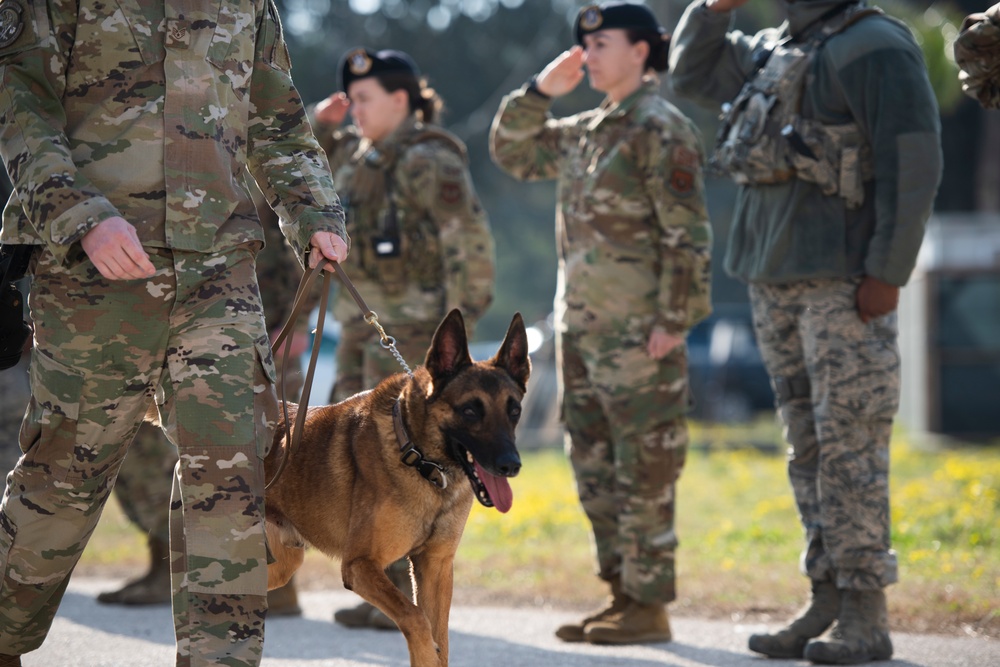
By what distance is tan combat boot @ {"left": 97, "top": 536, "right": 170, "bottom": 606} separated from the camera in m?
6.36

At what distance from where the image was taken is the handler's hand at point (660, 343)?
17.9ft

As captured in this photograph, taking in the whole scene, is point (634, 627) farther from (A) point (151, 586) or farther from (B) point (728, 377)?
(B) point (728, 377)

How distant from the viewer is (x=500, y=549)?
26.4ft

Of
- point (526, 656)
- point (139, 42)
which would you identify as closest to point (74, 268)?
point (139, 42)

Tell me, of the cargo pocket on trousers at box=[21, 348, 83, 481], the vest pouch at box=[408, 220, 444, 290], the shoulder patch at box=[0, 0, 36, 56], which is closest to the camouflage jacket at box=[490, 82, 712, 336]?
the vest pouch at box=[408, 220, 444, 290]

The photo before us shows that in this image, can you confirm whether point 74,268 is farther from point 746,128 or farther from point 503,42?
point 503,42

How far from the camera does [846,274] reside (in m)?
4.93

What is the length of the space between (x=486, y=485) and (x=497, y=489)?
49mm

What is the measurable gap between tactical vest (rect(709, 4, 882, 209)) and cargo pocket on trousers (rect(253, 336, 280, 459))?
2.44 m

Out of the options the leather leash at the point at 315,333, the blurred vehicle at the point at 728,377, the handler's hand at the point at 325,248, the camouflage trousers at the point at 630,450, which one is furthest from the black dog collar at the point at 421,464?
the blurred vehicle at the point at 728,377

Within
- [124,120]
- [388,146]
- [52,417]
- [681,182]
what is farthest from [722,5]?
[52,417]

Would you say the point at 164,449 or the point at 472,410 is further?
the point at 164,449

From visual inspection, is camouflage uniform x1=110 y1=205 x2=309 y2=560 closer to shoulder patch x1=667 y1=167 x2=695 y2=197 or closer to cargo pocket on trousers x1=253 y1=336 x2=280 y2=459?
shoulder patch x1=667 y1=167 x2=695 y2=197

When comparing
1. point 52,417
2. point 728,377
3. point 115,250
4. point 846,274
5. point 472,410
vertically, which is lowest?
point 52,417
